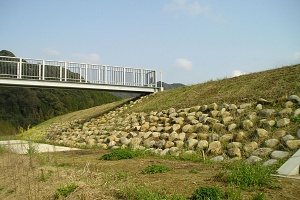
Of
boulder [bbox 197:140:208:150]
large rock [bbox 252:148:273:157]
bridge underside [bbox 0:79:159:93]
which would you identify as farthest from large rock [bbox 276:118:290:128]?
bridge underside [bbox 0:79:159:93]

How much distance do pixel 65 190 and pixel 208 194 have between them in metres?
2.20

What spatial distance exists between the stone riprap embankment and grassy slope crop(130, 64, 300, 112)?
684 mm

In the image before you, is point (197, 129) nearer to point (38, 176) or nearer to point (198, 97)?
point (198, 97)

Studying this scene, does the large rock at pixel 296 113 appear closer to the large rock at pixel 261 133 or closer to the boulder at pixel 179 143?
the large rock at pixel 261 133

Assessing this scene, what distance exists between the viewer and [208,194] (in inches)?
153

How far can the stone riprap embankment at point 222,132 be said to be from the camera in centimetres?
701

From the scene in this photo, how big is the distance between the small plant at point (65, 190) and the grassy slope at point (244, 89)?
7.15m

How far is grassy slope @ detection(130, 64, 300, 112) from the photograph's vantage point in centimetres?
1005

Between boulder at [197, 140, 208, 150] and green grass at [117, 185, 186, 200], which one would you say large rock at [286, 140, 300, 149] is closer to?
boulder at [197, 140, 208, 150]

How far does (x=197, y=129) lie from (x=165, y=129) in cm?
165

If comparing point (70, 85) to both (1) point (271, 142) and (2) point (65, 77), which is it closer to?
(2) point (65, 77)

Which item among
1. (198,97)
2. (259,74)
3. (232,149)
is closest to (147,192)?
(232,149)

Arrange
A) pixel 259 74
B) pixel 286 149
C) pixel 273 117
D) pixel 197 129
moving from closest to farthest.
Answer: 1. pixel 286 149
2. pixel 273 117
3. pixel 197 129
4. pixel 259 74

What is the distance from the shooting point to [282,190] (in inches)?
165
